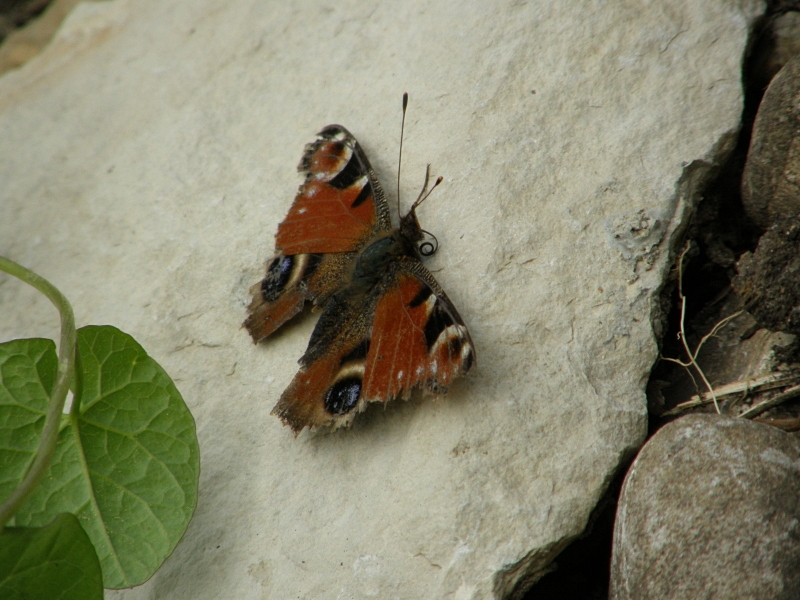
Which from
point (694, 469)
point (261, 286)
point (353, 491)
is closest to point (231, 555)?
point (353, 491)

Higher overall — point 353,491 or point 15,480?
point 15,480

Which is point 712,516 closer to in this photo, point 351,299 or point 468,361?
point 468,361

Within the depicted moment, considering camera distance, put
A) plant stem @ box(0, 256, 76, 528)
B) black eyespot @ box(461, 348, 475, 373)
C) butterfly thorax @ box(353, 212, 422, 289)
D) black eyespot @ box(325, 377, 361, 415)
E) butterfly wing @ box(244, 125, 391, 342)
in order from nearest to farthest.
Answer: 1. plant stem @ box(0, 256, 76, 528)
2. black eyespot @ box(461, 348, 475, 373)
3. black eyespot @ box(325, 377, 361, 415)
4. butterfly thorax @ box(353, 212, 422, 289)
5. butterfly wing @ box(244, 125, 391, 342)

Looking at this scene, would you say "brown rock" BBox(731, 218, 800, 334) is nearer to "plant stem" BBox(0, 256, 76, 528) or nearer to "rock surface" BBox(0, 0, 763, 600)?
"rock surface" BBox(0, 0, 763, 600)

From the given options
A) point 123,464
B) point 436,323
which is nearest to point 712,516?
point 436,323

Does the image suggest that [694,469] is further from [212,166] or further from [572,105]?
[212,166]

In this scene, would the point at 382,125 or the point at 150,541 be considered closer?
the point at 150,541

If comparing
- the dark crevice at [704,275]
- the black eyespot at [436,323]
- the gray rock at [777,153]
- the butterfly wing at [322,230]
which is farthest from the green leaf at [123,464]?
the gray rock at [777,153]

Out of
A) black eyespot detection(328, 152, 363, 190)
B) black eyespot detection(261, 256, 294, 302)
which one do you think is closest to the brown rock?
black eyespot detection(328, 152, 363, 190)
